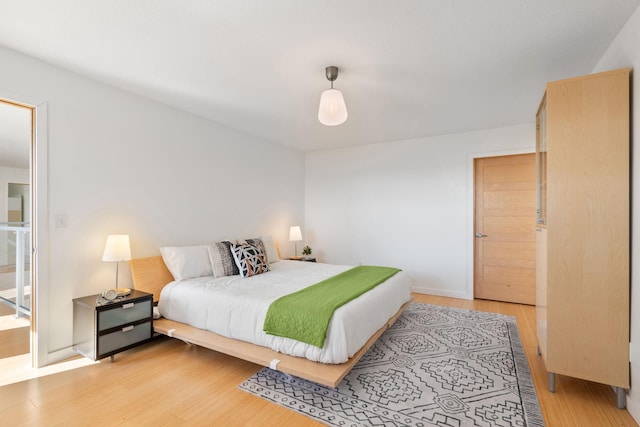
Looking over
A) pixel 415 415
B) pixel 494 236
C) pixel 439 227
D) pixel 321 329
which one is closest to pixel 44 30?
pixel 321 329

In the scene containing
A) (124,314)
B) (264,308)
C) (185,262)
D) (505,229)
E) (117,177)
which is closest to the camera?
(264,308)

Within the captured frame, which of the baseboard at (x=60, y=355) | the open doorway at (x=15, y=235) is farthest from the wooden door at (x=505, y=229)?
the open doorway at (x=15, y=235)

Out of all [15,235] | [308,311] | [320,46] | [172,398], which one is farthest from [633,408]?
[15,235]

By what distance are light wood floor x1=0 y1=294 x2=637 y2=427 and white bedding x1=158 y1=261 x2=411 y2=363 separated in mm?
341

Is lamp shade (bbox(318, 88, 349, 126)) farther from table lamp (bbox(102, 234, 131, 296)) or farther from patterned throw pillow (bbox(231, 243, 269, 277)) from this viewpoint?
table lamp (bbox(102, 234, 131, 296))

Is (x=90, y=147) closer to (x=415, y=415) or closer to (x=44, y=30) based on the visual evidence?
(x=44, y=30)

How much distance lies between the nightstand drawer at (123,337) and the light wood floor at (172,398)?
0.41 ft

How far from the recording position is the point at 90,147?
2.76 meters

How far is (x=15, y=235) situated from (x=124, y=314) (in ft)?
7.62

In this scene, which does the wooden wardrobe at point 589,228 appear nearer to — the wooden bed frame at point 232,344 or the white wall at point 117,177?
the wooden bed frame at point 232,344

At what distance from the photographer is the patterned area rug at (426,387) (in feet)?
6.12

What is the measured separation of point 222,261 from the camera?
3.36 m

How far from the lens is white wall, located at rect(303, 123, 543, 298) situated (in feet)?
14.4

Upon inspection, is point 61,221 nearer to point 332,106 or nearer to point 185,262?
point 185,262
